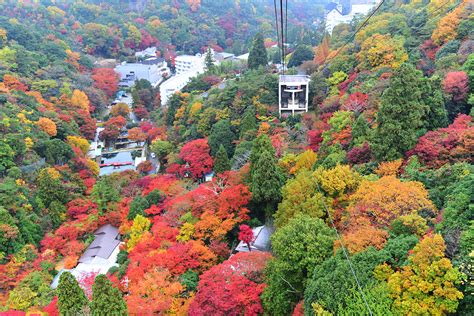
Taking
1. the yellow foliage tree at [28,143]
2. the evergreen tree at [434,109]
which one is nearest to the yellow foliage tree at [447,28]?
the evergreen tree at [434,109]

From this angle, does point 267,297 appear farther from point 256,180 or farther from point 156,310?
point 256,180

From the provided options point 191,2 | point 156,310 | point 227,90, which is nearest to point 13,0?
point 191,2

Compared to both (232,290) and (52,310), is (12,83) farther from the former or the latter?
(232,290)

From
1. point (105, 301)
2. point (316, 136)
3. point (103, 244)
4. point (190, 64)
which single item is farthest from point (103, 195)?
point (190, 64)

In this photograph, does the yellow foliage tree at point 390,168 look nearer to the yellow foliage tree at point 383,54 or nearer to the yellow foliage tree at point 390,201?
the yellow foliage tree at point 390,201

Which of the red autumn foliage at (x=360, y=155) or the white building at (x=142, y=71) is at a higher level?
the red autumn foliage at (x=360, y=155)
